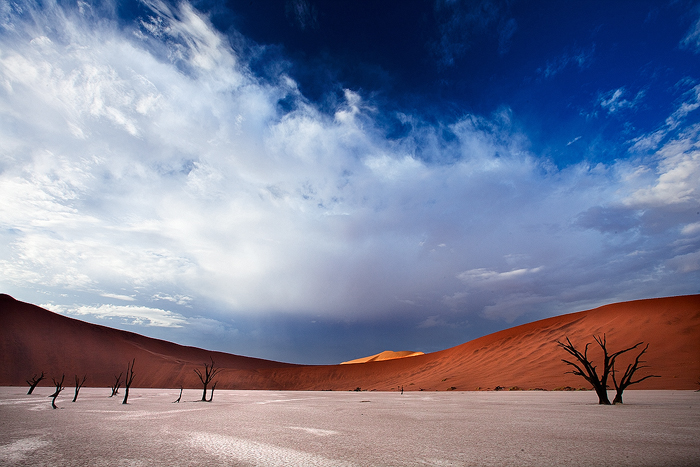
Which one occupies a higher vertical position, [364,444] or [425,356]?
[425,356]

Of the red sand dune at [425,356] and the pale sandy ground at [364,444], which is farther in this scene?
the red sand dune at [425,356]

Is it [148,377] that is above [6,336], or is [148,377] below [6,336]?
below

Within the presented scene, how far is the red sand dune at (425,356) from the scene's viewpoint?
21297 mm

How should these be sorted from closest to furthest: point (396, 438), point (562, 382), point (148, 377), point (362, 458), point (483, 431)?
point (362, 458)
point (396, 438)
point (483, 431)
point (562, 382)
point (148, 377)

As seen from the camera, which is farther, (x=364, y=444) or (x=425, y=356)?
(x=425, y=356)

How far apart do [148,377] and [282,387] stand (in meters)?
18.9

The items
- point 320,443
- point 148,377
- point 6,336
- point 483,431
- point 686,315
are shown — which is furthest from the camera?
point 148,377

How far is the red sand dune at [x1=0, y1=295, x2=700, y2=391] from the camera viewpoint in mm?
21297

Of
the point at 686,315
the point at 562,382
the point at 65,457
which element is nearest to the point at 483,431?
the point at 65,457

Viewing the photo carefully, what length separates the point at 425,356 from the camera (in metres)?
46.7

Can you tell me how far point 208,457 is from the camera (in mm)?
2975

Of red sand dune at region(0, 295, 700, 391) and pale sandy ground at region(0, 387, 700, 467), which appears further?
red sand dune at region(0, 295, 700, 391)

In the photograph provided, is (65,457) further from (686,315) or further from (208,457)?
(686,315)

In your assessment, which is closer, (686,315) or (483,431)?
(483,431)
